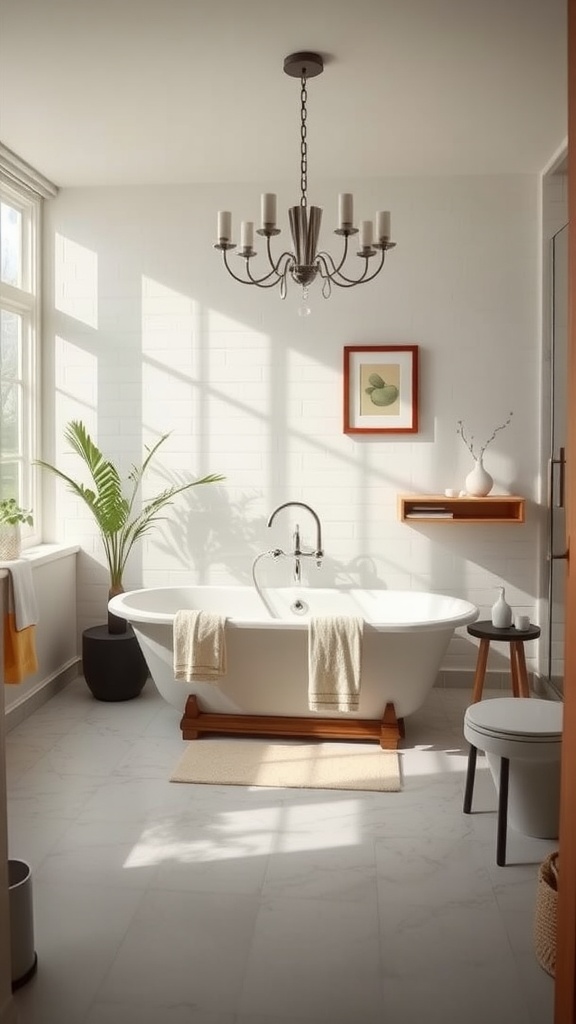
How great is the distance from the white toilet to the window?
303cm

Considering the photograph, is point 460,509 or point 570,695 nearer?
point 570,695

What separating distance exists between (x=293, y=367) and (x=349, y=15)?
218 cm

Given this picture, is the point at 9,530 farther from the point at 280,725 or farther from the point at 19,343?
the point at 280,725

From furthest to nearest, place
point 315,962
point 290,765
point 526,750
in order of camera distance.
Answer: point 290,765 → point 526,750 → point 315,962

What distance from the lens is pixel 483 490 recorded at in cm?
483

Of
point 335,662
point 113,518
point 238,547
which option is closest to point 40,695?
point 113,518

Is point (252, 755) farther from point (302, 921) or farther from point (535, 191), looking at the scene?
point (535, 191)

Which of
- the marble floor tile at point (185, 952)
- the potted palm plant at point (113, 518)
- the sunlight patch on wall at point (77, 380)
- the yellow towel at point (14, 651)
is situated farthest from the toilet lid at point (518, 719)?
the sunlight patch on wall at point (77, 380)

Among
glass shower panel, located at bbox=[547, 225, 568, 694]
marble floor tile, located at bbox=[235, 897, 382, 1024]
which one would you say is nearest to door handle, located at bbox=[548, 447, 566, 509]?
glass shower panel, located at bbox=[547, 225, 568, 694]

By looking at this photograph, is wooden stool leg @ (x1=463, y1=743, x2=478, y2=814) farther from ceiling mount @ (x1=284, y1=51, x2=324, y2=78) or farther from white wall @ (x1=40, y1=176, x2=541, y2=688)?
ceiling mount @ (x1=284, y1=51, x2=324, y2=78)

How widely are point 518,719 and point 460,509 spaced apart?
2145mm

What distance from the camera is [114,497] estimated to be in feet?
16.0

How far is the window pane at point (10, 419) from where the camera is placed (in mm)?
4875

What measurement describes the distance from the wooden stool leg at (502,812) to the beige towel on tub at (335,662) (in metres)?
1.09
